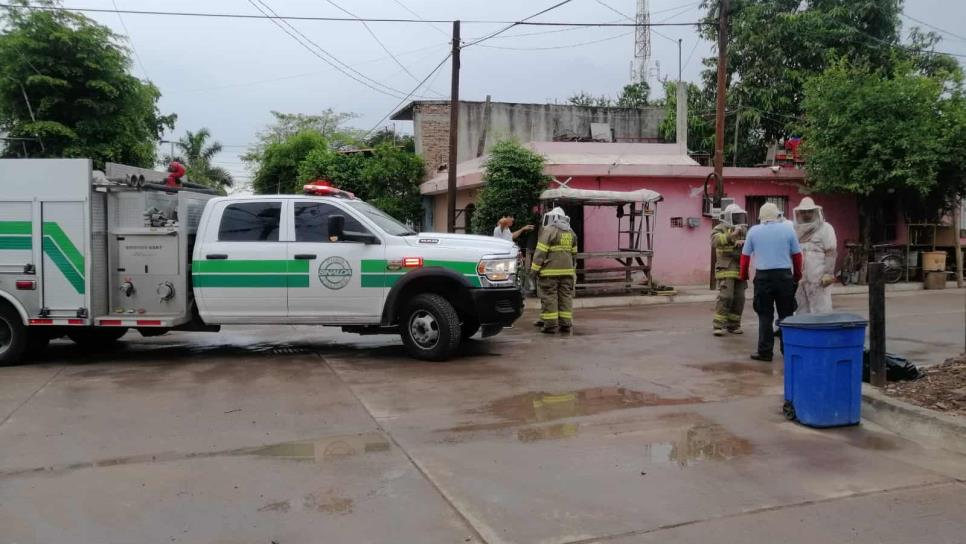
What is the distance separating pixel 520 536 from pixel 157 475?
252cm

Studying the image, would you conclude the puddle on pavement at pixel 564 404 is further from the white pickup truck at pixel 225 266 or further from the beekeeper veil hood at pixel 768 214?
the beekeeper veil hood at pixel 768 214

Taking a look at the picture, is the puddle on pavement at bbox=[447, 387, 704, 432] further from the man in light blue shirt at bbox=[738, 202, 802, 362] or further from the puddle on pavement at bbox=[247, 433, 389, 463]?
the man in light blue shirt at bbox=[738, 202, 802, 362]

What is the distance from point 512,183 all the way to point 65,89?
16455 mm

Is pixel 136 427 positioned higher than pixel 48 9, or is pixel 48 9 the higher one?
pixel 48 9

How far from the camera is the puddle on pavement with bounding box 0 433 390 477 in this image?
5.11 metres

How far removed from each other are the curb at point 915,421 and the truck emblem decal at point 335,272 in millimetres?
5417

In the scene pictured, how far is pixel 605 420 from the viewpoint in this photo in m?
6.11

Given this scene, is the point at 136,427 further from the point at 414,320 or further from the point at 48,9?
the point at 48,9

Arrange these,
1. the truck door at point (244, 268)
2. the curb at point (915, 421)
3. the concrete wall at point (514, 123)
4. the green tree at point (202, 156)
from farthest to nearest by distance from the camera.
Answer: the green tree at point (202, 156) < the concrete wall at point (514, 123) < the truck door at point (244, 268) < the curb at point (915, 421)


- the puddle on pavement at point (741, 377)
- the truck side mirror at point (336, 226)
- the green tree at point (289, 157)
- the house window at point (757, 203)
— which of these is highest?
the green tree at point (289, 157)

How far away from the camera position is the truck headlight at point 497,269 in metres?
8.60

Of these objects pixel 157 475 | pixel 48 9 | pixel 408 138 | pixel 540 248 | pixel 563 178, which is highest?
pixel 48 9

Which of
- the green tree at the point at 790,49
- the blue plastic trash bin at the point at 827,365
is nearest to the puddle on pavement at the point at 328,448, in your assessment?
the blue plastic trash bin at the point at 827,365

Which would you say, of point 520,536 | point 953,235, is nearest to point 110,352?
point 520,536
